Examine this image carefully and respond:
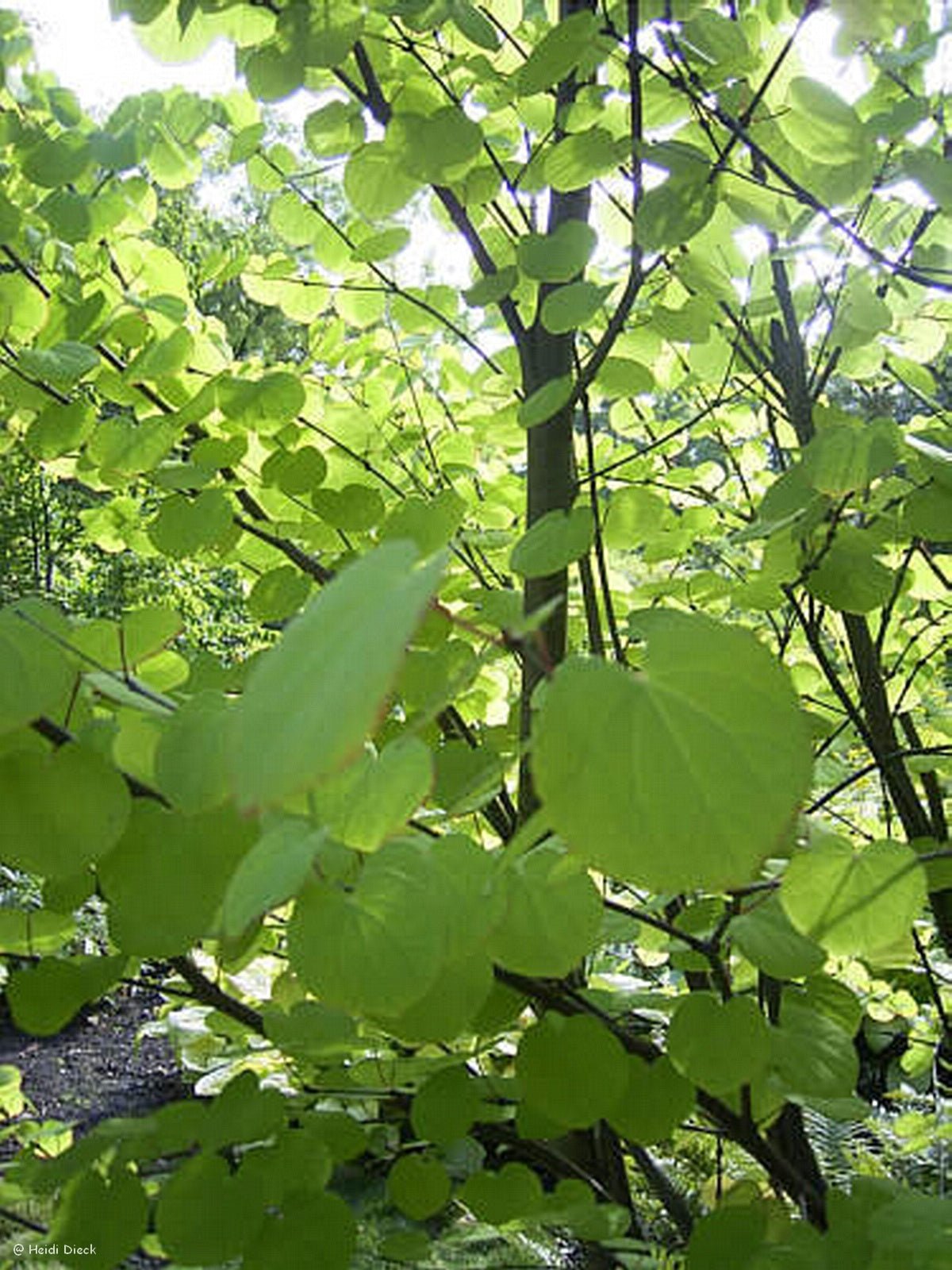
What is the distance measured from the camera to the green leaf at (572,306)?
66cm

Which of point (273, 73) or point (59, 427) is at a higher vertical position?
point (273, 73)

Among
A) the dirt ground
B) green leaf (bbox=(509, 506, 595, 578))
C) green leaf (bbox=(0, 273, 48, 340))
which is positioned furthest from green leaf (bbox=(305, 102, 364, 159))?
the dirt ground

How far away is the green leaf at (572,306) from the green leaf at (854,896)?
0.33m

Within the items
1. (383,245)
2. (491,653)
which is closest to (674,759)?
(491,653)

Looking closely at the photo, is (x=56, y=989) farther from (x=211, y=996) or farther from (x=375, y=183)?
(x=375, y=183)

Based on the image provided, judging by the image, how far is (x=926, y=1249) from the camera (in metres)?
0.52

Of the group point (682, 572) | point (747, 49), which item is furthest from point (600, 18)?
point (682, 572)

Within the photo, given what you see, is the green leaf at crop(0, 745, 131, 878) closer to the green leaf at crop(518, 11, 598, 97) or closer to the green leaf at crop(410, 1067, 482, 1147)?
the green leaf at crop(410, 1067, 482, 1147)

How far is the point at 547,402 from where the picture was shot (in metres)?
0.68

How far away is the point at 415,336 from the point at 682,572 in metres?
0.49

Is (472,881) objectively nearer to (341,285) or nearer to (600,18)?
(600,18)

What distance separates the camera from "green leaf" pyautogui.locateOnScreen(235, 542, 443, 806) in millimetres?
176

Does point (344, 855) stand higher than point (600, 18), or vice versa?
point (600, 18)

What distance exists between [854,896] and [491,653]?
0.24 m
